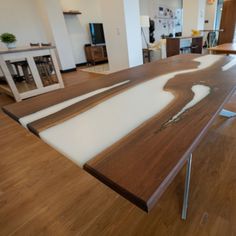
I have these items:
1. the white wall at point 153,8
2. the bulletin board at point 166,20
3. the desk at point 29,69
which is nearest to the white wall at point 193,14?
the white wall at point 153,8

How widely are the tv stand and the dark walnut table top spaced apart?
568cm

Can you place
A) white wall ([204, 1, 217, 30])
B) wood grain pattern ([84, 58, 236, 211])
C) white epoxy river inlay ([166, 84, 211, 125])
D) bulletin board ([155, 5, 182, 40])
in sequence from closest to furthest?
wood grain pattern ([84, 58, 236, 211]), white epoxy river inlay ([166, 84, 211, 125]), bulletin board ([155, 5, 182, 40]), white wall ([204, 1, 217, 30])

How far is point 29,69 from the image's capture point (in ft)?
11.4

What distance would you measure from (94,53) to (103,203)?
591 centimetres

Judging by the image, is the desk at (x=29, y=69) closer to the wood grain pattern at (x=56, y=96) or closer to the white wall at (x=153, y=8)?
the wood grain pattern at (x=56, y=96)

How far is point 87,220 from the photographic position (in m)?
1.08

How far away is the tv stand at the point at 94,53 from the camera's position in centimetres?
621

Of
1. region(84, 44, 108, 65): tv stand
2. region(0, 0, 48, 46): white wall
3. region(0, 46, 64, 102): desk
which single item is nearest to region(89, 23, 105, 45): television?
region(84, 44, 108, 65): tv stand

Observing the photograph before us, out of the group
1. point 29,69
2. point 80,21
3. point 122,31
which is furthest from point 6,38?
point 80,21

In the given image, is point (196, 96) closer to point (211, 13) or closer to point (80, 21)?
point (80, 21)

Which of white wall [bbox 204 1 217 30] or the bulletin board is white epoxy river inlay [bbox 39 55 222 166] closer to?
the bulletin board

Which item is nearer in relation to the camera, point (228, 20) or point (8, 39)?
point (8, 39)

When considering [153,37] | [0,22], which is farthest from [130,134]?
[153,37]

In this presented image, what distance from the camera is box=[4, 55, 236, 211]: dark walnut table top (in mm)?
365
